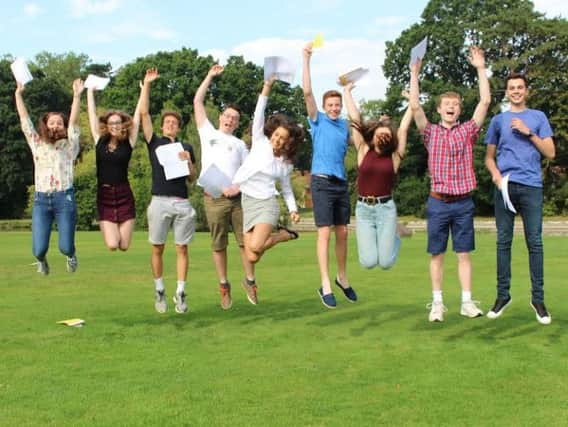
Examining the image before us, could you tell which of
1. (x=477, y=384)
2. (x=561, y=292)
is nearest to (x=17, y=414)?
(x=477, y=384)

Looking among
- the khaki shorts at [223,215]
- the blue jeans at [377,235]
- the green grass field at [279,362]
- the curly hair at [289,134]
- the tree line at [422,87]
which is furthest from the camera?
the tree line at [422,87]

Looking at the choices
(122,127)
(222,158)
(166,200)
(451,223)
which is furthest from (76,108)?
(451,223)

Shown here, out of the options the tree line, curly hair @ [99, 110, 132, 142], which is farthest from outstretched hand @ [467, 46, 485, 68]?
the tree line

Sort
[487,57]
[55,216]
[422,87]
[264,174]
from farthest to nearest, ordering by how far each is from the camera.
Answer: [422,87] < [487,57] < [55,216] < [264,174]

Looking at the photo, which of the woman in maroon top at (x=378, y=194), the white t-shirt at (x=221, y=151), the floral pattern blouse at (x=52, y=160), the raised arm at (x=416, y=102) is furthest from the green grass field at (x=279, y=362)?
the raised arm at (x=416, y=102)

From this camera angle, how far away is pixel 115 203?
432 inches

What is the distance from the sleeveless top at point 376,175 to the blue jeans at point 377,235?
0.17 m

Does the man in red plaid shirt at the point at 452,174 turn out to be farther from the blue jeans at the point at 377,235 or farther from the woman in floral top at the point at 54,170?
the woman in floral top at the point at 54,170

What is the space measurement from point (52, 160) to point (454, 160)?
5416mm

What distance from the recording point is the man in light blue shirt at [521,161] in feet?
31.9

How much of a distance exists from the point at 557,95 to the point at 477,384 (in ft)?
204

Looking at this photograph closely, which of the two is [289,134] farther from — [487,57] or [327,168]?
[487,57]

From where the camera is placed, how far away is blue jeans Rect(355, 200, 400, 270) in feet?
32.9

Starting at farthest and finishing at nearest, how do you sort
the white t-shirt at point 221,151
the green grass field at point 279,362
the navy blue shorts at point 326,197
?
1. the white t-shirt at point 221,151
2. the navy blue shorts at point 326,197
3. the green grass field at point 279,362
